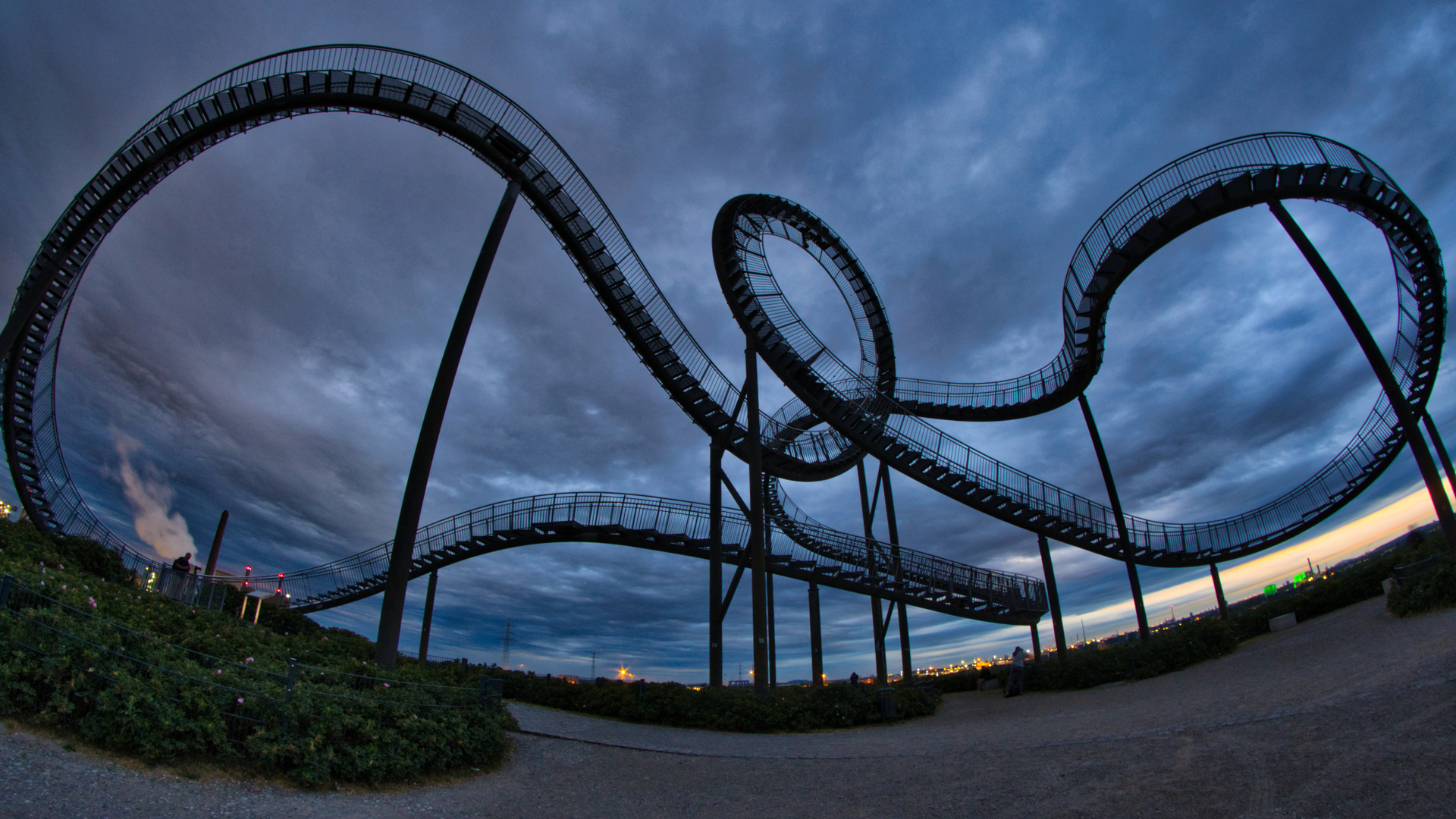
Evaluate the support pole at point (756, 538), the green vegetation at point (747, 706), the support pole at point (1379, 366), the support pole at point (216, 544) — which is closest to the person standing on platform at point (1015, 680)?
the green vegetation at point (747, 706)

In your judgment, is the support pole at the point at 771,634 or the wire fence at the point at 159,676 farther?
the support pole at the point at 771,634

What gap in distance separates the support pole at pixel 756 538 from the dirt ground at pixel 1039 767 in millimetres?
3090

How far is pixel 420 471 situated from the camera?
1163 cm

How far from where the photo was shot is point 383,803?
256 inches

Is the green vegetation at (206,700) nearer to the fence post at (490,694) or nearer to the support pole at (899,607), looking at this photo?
the fence post at (490,694)

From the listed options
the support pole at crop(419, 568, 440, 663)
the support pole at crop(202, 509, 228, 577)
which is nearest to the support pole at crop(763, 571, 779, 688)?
the support pole at crop(419, 568, 440, 663)

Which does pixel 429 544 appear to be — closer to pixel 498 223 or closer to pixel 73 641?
pixel 498 223

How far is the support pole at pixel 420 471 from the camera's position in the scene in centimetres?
1116

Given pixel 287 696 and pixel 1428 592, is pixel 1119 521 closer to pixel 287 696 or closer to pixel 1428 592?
pixel 1428 592

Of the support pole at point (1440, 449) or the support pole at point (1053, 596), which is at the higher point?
the support pole at point (1440, 449)

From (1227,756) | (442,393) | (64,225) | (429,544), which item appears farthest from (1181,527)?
(64,225)

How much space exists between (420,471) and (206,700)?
5690mm

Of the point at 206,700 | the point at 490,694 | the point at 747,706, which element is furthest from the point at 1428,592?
the point at 206,700

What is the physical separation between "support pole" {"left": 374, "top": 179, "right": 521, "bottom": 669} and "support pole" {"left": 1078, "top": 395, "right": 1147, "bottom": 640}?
786 inches
